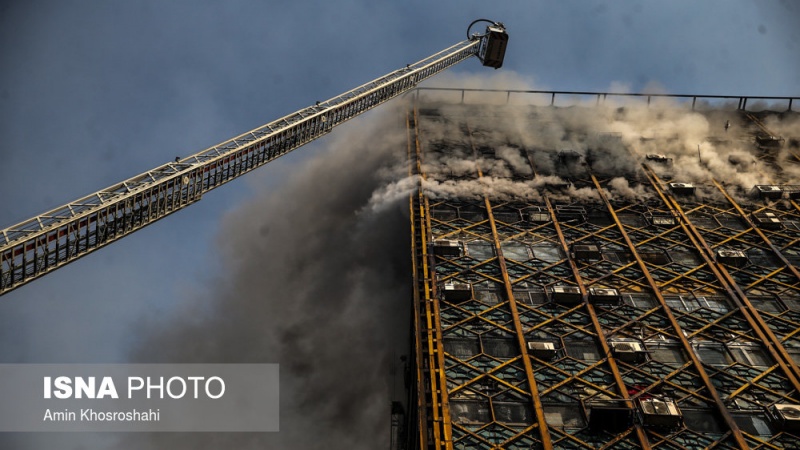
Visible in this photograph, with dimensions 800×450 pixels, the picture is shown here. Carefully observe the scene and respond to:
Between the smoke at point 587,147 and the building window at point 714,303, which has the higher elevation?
the smoke at point 587,147

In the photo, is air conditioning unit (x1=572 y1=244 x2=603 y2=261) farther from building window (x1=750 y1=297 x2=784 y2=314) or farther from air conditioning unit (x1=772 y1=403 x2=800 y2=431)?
air conditioning unit (x1=772 y1=403 x2=800 y2=431)

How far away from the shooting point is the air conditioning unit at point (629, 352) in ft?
135

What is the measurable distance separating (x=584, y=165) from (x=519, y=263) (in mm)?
14806

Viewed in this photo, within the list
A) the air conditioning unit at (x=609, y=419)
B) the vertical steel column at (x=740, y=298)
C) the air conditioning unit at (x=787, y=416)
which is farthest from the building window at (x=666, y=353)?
the air conditioning unit at (x=609, y=419)

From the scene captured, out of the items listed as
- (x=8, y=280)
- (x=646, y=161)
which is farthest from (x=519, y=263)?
(x=8, y=280)

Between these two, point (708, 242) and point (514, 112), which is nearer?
point (708, 242)

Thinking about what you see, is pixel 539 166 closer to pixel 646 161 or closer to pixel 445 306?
pixel 646 161

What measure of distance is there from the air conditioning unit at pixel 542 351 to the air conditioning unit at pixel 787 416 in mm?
10853

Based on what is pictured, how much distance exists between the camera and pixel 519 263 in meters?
49.2

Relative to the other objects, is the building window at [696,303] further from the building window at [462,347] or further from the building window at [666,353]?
the building window at [462,347]

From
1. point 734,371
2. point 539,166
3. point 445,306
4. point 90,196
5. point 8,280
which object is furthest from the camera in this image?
point 539,166

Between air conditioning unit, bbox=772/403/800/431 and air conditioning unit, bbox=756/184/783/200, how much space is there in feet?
75.6

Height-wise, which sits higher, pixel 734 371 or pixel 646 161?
pixel 646 161

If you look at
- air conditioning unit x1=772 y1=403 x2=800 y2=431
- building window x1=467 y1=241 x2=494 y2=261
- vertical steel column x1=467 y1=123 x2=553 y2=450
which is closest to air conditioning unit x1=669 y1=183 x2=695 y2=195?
vertical steel column x1=467 y1=123 x2=553 y2=450
